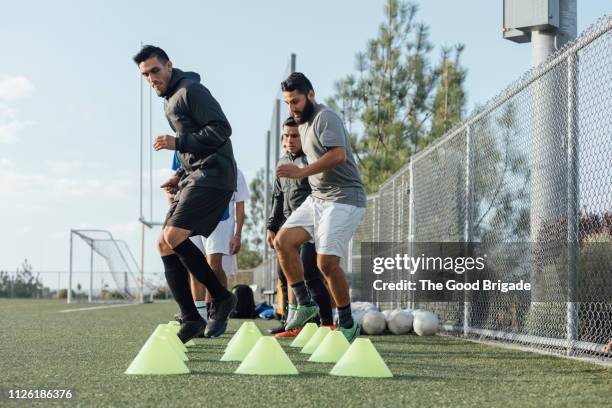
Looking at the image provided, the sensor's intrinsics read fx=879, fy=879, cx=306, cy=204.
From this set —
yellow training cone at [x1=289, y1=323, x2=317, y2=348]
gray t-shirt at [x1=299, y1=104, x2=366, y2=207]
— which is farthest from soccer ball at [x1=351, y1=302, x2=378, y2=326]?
gray t-shirt at [x1=299, y1=104, x2=366, y2=207]

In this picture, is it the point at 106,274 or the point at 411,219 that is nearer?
the point at 411,219

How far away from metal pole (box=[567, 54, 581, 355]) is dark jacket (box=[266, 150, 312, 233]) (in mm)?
2452

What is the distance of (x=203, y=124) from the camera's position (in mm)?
5816

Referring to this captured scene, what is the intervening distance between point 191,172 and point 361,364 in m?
2.17

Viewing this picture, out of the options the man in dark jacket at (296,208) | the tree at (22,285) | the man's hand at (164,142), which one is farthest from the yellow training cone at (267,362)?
the tree at (22,285)

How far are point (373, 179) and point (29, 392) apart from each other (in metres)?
18.9

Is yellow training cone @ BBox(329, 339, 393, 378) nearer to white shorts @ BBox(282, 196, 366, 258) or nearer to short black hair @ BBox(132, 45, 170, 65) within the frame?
white shorts @ BBox(282, 196, 366, 258)

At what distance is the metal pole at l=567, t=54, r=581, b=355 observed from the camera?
5.61 metres

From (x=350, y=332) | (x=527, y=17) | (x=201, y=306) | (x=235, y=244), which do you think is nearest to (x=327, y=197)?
(x=350, y=332)

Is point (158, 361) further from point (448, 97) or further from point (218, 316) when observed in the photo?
point (448, 97)

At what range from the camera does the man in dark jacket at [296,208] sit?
7027 millimetres

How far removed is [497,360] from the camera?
560cm

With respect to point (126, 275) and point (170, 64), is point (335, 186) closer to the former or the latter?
point (170, 64)

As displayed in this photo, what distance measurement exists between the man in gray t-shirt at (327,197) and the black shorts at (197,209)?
0.66 metres
